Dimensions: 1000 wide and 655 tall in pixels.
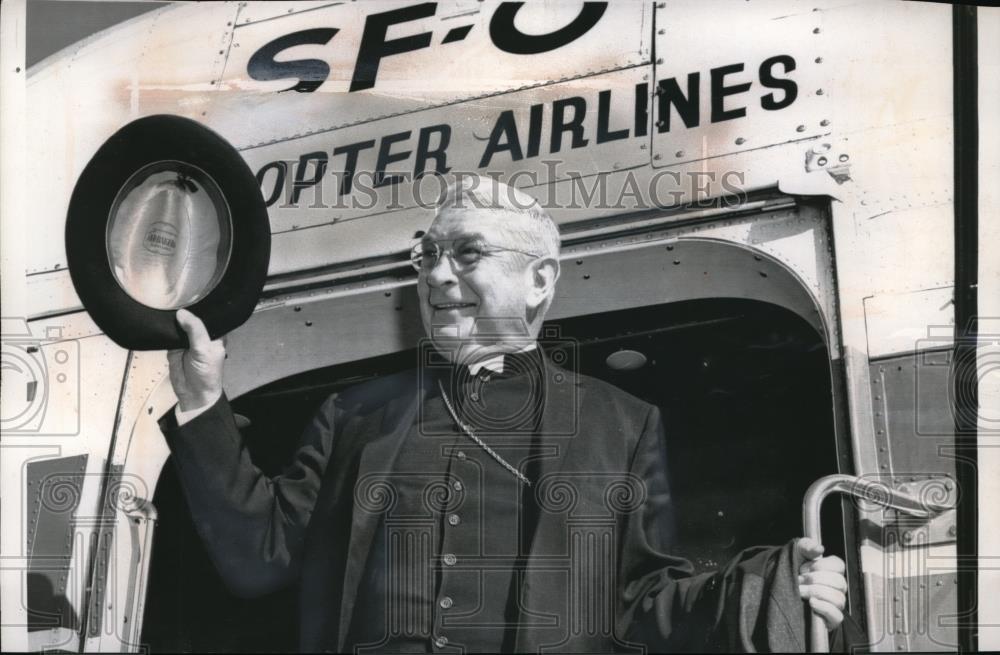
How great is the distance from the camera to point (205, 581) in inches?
153

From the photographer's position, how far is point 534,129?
3.92 meters

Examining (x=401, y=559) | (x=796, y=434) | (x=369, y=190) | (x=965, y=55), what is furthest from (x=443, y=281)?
(x=965, y=55)

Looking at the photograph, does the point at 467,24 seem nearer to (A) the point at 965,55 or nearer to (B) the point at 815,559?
(A) the point at 965,55

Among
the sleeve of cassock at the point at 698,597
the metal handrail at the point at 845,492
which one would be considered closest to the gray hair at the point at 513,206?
the sleeve of cassock at the point at 698,597

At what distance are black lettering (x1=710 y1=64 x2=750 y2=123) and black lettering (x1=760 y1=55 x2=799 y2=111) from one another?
2.4 inches

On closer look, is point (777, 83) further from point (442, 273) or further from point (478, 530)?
point (478, 530)

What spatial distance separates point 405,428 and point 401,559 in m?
0.39

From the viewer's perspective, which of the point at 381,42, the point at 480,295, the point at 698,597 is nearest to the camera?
the point at 698,597

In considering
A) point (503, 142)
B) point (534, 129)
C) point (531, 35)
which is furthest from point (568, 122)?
point (531, 35)

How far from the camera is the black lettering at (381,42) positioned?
4020 mm

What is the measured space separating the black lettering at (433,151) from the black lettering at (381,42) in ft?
0.83

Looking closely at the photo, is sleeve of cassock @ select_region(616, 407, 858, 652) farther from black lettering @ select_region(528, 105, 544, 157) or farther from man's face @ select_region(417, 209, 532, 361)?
black lettering @ select_region(528, 105, 544, 157)

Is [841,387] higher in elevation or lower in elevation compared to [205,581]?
higher

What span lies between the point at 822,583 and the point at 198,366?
1.95 meters
